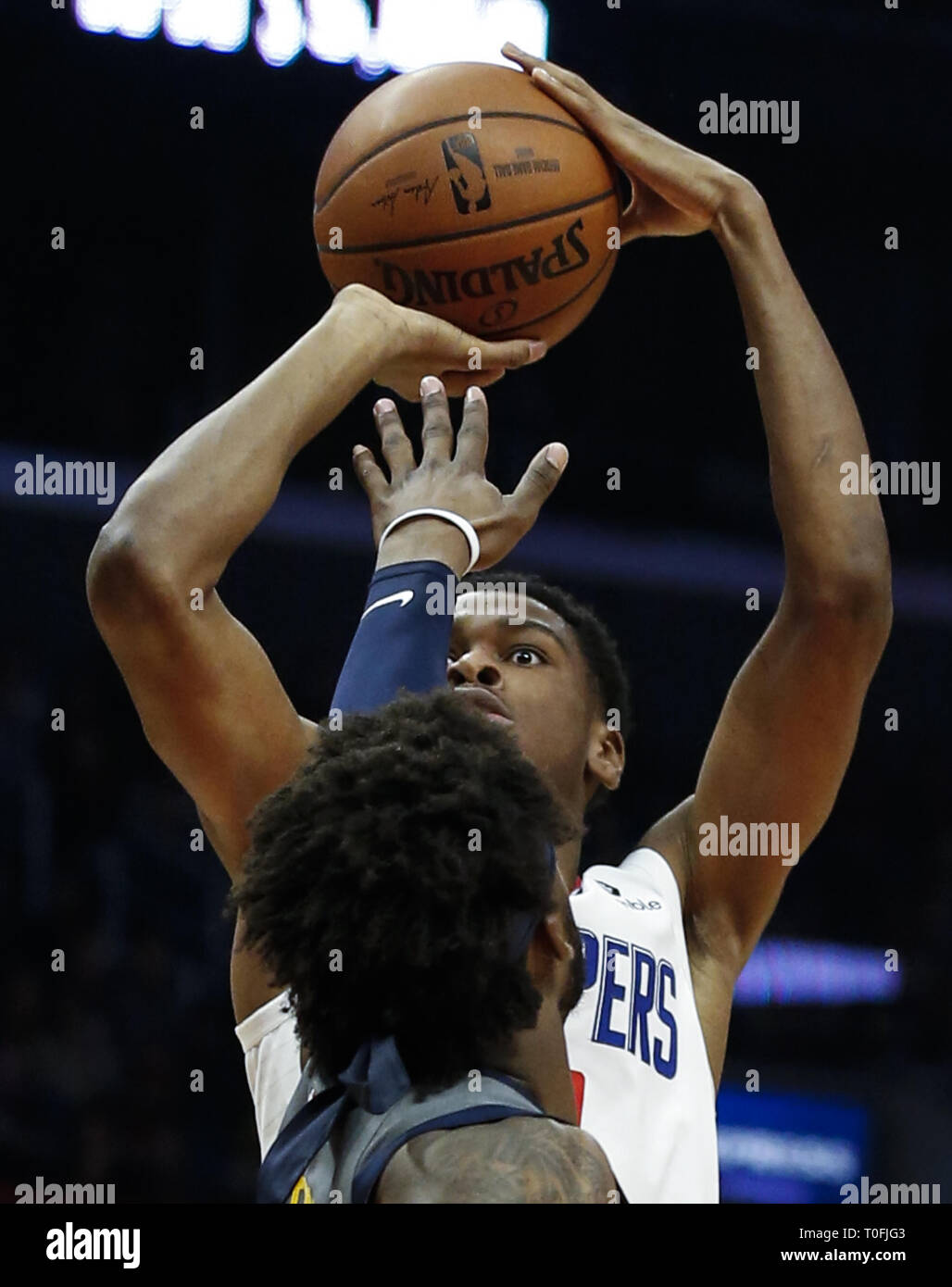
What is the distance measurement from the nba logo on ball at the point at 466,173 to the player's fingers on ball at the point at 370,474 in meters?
0.44

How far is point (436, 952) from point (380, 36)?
5.86m

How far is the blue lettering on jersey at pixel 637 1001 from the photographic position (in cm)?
252

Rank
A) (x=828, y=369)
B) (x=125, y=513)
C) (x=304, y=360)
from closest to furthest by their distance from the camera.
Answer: (x=125, y=513), (x=304, y=360), (x=828, y=369)

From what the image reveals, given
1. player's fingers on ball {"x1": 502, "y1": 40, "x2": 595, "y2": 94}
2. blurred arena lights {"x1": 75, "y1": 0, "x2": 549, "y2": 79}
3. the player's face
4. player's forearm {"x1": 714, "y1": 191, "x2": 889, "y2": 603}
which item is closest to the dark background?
blurred arena lights {"x1": 75, "y1": 0, "x2": 549, "y2": 79}

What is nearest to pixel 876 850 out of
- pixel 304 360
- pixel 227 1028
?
pixel 227 1028

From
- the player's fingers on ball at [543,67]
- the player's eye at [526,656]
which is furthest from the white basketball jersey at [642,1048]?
the player's fingers on ball at [543,67]

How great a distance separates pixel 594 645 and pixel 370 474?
2.18 feet

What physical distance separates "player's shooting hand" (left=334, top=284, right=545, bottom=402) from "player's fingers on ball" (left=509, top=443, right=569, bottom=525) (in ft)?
0.54

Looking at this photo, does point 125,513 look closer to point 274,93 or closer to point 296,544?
point 296,544

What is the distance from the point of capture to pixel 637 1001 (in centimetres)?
257

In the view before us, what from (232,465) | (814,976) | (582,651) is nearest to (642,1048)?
(582,651)

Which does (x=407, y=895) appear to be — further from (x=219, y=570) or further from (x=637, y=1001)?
(x=637, y=1001)

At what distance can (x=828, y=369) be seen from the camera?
271 centimetres

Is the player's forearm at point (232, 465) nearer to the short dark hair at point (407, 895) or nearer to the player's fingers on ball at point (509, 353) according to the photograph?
the player's fingers on ball at point (509, 353)
